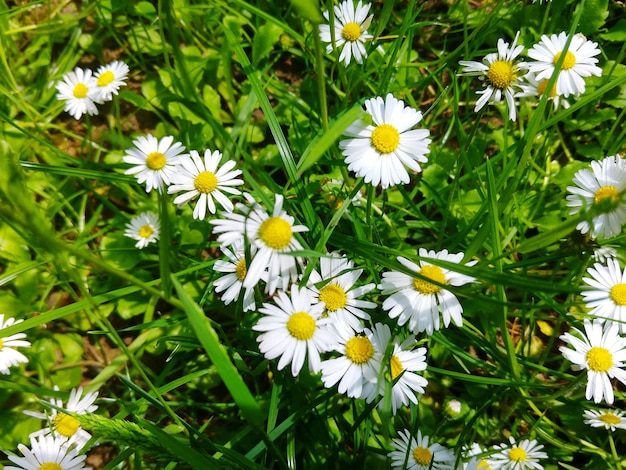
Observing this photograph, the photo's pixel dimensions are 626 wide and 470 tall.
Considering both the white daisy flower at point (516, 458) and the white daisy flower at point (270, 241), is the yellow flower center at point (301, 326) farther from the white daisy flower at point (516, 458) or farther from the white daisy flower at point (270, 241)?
the white daisy flower at point (516, 458)

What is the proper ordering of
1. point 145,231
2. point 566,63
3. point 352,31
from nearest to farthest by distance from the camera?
point 566,63 < point 352,31 < point 145,231

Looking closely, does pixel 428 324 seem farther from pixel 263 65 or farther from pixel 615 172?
pixel 263 65

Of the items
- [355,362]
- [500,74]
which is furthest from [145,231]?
[500,74]

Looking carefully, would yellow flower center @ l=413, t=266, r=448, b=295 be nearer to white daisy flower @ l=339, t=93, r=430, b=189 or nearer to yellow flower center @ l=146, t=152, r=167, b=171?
white daisy flower @ l=339, t=93, r=430, b=189

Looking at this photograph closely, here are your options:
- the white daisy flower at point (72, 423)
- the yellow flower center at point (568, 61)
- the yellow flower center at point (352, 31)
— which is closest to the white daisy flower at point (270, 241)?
the white daisy flower at point (72, 423)

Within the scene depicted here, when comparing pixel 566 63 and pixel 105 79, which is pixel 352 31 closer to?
pixel 566 63

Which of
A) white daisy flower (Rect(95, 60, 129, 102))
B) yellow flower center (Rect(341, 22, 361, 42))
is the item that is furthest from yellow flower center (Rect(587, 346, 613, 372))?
white daisy flower (Rect(95, 60, 129, 102))
